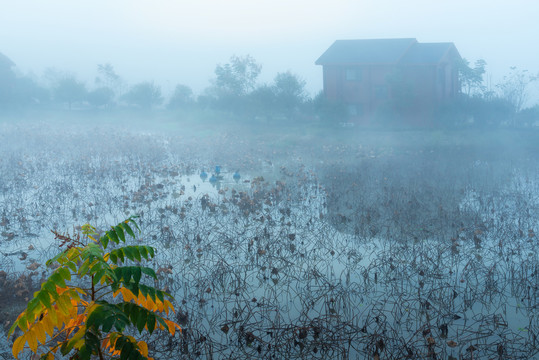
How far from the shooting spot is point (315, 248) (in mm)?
7613

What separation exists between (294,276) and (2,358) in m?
3.41

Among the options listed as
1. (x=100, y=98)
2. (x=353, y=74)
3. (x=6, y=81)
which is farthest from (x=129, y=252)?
(x=6, y=81)

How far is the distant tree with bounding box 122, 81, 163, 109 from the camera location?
43844mm

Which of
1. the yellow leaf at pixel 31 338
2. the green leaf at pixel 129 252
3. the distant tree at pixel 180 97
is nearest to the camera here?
the yellow leaf at pixel 31 338

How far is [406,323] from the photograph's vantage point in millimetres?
5180

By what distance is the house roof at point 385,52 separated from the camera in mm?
31281

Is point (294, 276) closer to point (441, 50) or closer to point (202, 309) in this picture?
point (202, 309)

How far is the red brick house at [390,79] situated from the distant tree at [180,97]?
565 inches

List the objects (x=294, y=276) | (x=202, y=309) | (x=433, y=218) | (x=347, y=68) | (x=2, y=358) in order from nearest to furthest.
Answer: (x=2, y=358), (x=202, y=309), (x=294, y=276), (x=433, y=218), (x=347, y=68)

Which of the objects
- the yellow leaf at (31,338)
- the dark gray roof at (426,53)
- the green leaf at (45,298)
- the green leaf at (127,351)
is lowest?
the green leaf at (127,351)

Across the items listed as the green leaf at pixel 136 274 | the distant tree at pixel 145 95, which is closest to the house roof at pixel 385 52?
the distant tree at pixel 145 95

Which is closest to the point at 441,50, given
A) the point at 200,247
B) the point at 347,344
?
the point at 200,247

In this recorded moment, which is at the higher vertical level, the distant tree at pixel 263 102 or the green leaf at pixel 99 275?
the distant tree at pixel 263 102

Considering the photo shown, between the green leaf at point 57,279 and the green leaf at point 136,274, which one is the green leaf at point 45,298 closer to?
the green leaf at point 57,279
